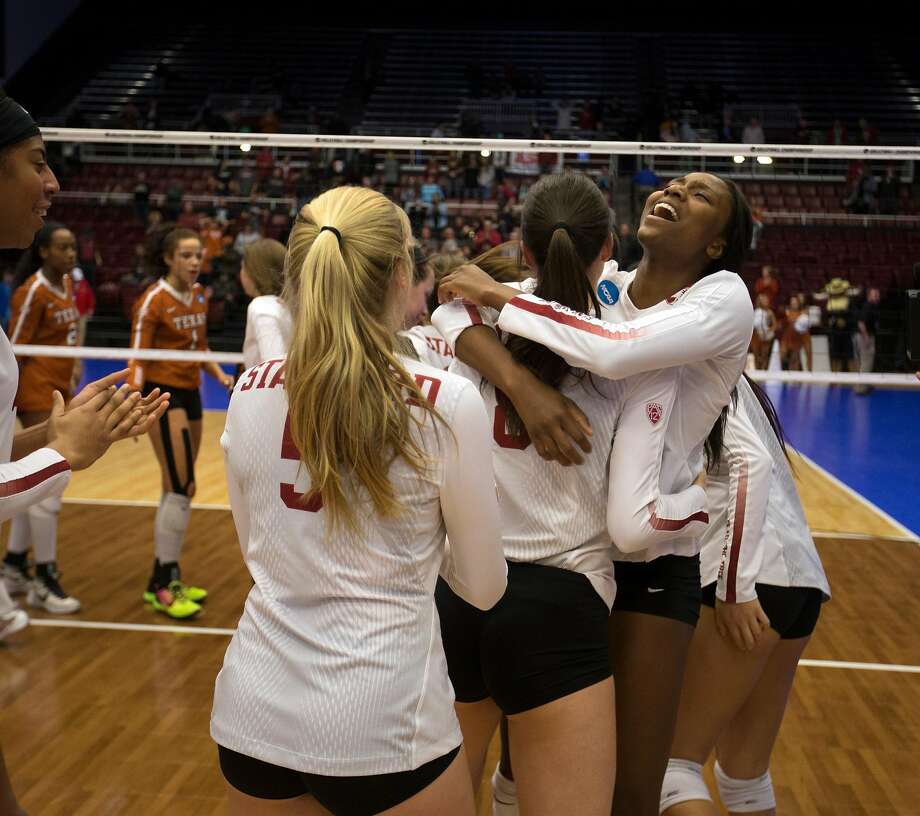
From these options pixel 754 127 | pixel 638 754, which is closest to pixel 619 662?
pixel 638 754

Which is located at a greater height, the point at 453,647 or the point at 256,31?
the point at 256,31

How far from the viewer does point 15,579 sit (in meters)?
4.94

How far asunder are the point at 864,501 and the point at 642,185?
323 centimetres

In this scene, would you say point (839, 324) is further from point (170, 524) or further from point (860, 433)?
point (860, 433)

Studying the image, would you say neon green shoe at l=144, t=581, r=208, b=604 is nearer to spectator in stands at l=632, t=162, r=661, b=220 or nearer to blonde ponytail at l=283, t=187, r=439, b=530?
spectator in stands at l=632, t=162, r=661, b=220

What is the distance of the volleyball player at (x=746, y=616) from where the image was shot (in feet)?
6.89

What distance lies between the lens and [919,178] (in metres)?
5.59

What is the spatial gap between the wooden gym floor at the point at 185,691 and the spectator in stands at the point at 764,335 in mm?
1259

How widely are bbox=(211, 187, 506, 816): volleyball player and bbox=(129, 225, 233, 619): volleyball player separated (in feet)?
10.9

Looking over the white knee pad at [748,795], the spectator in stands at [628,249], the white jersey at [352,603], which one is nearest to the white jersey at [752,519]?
the white knee pad at [748,795]

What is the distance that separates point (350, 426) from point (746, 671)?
124 centimetres

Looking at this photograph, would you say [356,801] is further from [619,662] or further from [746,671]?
[746,671]

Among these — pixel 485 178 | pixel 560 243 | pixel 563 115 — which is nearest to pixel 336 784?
pixel 560 243

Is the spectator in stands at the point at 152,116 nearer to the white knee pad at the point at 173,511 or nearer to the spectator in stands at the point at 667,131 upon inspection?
the spectator in stands at the point at 667,131
